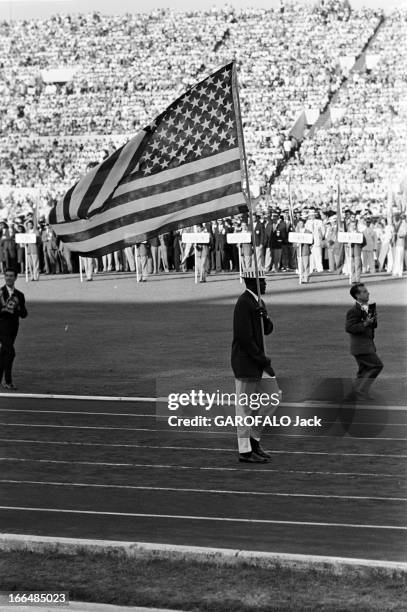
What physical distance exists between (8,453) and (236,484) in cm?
247

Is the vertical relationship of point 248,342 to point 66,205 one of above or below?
below

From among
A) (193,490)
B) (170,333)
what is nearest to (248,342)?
(193,490)

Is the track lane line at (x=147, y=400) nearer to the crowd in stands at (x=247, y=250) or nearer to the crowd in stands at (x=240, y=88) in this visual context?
the crowd in stands at (x=247, y=250)

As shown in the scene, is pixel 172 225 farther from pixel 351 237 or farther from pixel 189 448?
pixel 351 237

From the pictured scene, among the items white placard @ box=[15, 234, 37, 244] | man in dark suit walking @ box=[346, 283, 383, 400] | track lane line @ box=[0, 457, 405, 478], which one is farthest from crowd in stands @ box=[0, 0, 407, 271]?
track lane line @ box=[0, 457, 405, 478]

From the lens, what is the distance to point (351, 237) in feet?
101

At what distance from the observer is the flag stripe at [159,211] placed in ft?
36.3

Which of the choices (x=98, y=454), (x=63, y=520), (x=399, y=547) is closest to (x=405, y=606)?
(x=399, y=547)

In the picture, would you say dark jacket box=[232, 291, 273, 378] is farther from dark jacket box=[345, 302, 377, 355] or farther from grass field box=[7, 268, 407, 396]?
grass field box=[7, 268, 407, 396]

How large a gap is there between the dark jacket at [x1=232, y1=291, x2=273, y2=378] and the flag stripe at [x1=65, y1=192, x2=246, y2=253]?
A: 36.6 inches

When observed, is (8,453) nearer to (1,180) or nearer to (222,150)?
(222,150)

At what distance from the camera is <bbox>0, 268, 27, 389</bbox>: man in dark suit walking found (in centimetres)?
1542

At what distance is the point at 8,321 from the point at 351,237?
648 inches

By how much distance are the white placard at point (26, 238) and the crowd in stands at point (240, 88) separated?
1352cm
